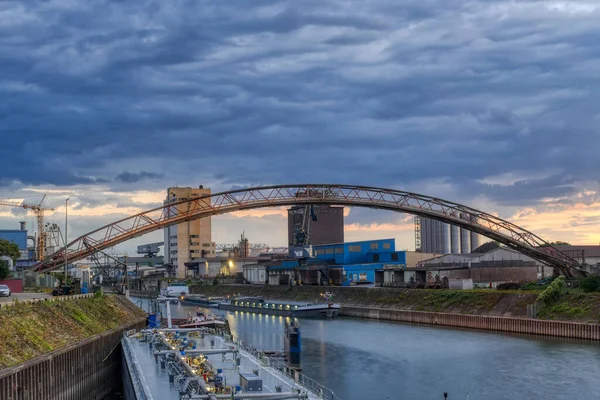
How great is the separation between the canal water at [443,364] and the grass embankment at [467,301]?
16.9 feet

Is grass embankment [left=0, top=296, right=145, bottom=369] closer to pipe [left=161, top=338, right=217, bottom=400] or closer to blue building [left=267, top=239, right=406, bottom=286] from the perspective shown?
pipe [left=161, top=338, right=217, bottom=400]

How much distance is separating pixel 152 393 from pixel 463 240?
168m

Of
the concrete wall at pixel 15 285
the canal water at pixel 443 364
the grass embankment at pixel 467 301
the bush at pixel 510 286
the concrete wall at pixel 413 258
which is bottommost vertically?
the canal water at pixel 443 364

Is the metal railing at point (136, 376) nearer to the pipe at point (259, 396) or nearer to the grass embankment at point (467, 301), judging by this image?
the pipe at point (259, 396)

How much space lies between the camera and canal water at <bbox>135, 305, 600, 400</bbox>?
3912cm

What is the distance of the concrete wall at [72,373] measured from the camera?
27188 millimetres

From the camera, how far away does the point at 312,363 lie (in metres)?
50.0

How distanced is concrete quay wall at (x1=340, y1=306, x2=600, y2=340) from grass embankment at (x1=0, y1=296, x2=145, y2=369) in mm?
34725

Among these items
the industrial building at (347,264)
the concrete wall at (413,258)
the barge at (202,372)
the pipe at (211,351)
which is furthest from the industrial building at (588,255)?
the pipe at (211,351)

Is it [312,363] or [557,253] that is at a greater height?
[557,253]

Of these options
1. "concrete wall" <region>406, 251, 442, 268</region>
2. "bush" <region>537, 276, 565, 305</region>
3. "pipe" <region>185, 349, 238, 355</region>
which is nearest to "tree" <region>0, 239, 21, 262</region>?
"pipe" <region>185, 349, 238, 355</region>

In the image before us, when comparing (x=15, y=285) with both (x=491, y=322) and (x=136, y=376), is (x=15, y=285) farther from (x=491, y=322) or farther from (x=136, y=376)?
(x=491, y=322)

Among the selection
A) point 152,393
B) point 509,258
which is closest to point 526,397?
point 152,393

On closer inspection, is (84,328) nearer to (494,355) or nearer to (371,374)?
(371,374)
